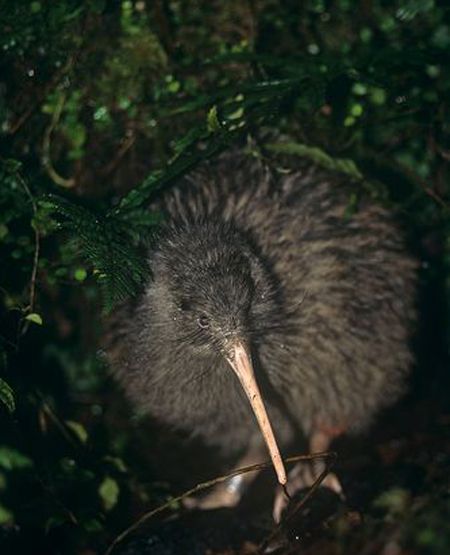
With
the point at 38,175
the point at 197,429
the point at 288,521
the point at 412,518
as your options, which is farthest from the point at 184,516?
the point at 38,175

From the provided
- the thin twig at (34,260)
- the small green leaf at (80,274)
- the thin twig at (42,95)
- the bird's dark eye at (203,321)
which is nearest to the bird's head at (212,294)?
the bird's dark eye at (203,321)

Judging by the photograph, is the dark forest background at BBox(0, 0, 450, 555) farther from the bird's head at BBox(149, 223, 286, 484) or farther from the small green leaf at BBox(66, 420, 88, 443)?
the bird's head at BBox(149, 223, 286, 484)

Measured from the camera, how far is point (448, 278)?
4.34 metres

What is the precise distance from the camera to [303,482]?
12.0ft

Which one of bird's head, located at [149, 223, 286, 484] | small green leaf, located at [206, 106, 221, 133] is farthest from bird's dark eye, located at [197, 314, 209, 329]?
small green leaf, located at [206, 106, 221, 133]

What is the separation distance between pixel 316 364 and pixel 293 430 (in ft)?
1.51

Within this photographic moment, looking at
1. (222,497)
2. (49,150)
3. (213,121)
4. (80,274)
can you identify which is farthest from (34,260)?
(222,497)

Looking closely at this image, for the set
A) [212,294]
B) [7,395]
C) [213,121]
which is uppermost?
[213,121]

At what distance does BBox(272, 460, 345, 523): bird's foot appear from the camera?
3.53 m

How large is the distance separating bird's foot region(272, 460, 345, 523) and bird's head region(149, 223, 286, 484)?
0.81 metres

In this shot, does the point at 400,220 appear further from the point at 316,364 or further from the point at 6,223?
the point at 6,223

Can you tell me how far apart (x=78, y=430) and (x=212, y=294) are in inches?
50.3

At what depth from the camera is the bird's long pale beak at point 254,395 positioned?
288 cm

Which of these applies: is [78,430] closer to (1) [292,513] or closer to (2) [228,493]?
(2) [228,493]
